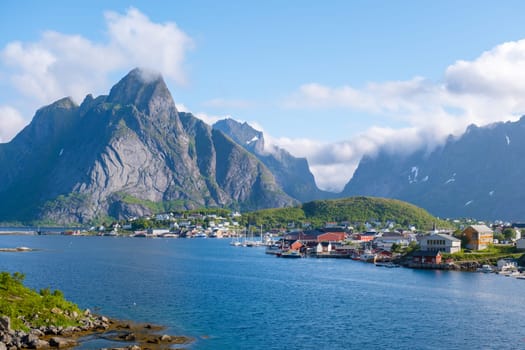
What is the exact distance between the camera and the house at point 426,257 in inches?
3890

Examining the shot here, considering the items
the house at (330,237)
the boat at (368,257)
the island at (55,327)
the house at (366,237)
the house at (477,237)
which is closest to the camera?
the island at (55,327)

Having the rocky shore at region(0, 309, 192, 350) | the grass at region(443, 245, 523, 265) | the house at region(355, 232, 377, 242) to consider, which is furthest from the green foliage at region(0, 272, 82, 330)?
the house at region(355, 232, 377, 242)

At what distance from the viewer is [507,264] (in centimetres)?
9369

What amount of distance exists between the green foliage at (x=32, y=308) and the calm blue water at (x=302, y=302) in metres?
5.79

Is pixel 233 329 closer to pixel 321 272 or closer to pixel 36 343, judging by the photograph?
pixel 36 343

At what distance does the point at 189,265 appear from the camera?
10094 centimetres

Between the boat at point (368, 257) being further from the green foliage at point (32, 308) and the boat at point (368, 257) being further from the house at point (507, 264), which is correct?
the green foliage at point (32, 308)

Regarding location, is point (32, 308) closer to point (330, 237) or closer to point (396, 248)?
point (396, 248)

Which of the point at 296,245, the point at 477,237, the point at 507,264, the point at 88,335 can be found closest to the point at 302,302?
the point at 88,335

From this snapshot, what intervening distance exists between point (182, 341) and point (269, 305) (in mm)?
18089

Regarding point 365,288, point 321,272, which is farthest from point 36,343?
point 321,272

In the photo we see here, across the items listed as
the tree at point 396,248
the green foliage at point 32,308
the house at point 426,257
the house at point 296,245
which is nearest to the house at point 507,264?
the house at point 426,257

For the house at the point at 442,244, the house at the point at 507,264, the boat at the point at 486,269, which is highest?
the house at the point at 442,244

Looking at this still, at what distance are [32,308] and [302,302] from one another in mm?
27176
